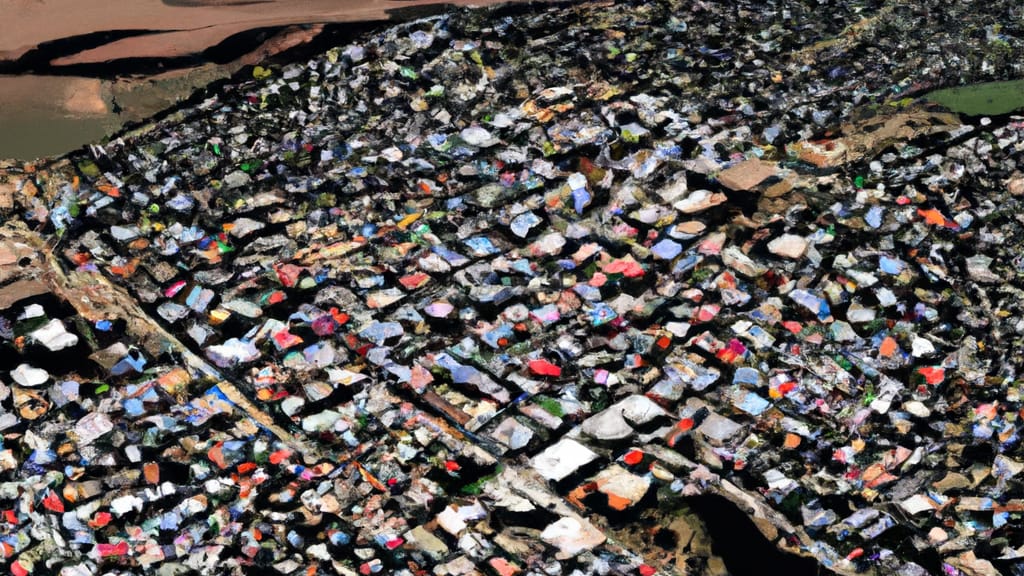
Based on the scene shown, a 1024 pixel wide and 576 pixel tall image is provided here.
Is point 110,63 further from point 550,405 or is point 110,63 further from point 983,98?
point 983,98

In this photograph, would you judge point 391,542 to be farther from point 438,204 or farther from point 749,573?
point 438,204

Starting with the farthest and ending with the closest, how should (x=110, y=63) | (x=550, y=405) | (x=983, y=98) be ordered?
(x=983, y=98) < (x=110, y=63) < (x=550, y=405)

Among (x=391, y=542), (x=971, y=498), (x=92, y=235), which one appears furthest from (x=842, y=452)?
(x=92, y=235)

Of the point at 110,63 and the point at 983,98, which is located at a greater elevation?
the point at 110,63

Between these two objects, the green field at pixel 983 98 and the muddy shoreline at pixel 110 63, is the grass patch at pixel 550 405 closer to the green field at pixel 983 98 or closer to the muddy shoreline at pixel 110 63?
Answer: the muddy shoreline at pixel 110 63

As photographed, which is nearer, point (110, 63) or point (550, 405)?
point (550, 405)

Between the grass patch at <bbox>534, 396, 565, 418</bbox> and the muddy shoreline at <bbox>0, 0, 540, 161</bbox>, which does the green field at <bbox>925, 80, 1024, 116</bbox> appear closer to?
the grass patch at <bbox>534, 396, 565, 418</bbox>

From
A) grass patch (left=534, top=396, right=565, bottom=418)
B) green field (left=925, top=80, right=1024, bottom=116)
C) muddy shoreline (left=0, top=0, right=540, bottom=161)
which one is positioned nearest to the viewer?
grass patch (left=534, top=396, right=565, bottom=418)

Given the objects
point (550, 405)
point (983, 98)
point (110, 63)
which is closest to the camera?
point (550, 405)

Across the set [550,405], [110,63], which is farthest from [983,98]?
[110,63]

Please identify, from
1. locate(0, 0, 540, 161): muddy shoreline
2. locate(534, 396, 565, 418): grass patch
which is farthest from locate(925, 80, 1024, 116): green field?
locate(0, 0, 540, 161): muddy shoreline

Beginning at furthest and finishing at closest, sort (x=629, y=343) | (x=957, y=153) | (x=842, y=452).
Result: (x=957, y=153), (x=629, y=343), (x=842, y=452)
